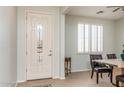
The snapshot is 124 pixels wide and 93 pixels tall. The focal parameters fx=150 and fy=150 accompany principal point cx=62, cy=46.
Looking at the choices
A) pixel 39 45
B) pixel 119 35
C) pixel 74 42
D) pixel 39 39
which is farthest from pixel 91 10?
pixel 119 35

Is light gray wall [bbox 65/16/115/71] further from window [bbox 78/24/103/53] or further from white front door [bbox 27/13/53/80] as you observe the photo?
white front door [bbox 27/13/53/80]

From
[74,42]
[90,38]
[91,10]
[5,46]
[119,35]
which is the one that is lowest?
[5,46]

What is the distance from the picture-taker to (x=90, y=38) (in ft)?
22.4

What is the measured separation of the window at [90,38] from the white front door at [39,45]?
2041 millimetres

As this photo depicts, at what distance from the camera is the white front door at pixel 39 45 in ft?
15.4

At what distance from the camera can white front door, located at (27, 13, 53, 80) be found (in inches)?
185

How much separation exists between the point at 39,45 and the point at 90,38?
9.38ft

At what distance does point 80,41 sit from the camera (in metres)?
6.58

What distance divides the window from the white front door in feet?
6.69

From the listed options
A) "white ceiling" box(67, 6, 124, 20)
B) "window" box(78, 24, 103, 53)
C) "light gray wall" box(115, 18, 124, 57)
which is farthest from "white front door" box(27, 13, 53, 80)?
"light gray wall" box(115, 18, 124, 57)

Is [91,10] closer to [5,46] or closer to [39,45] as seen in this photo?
[39,45]

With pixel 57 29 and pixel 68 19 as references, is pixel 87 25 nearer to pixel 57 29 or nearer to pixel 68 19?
pixel 68 19

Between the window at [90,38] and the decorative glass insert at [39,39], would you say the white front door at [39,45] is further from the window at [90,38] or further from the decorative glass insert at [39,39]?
the window at [90,38]

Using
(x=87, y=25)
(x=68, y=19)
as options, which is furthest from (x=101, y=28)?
(x=68, y=19)
